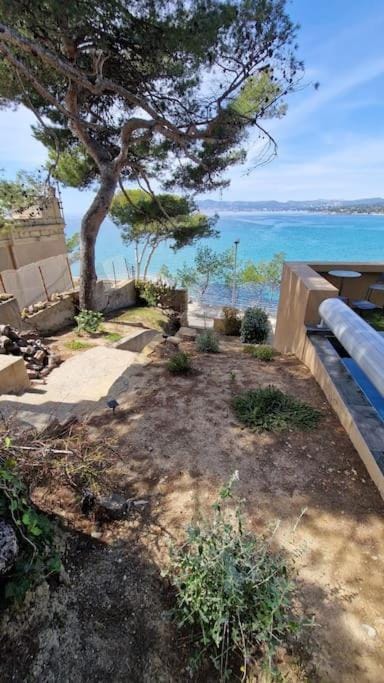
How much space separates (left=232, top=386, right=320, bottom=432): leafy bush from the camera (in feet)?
10.7

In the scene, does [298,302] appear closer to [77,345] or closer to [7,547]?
[7,547]

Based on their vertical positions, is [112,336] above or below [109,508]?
below

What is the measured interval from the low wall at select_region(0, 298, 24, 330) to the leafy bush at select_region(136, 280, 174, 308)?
19.7 feet

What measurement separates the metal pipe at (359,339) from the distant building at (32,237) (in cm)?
942

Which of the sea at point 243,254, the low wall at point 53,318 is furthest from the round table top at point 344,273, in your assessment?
the low wall at point 53,318

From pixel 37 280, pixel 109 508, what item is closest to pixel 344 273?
pixel 109 508

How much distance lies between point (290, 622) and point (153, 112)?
8.25m

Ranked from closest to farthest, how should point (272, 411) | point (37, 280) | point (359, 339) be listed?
point (359, 339) < point (272, 411) < point (37, 280)

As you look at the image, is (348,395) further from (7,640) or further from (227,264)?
(227,264)

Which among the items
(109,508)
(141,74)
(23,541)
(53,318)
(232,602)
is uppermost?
(141,74)

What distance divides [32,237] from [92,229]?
15.1ft

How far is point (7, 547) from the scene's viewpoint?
1331mm

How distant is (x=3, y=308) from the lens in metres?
6.81

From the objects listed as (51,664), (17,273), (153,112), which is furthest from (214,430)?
(17,273)
